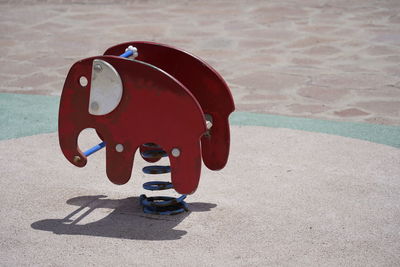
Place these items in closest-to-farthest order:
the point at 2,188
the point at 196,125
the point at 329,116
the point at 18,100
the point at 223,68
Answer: the point at 196,125 → the point at 2,188 → the point at 329,116 → the point at 18,100 → the point at 223,68

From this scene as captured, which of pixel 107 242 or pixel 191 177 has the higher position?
pixel 191 177

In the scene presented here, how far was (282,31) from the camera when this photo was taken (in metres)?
10.1

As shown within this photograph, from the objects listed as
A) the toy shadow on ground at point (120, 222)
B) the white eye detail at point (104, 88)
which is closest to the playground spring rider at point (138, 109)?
the white eye detail at point (104, 88)

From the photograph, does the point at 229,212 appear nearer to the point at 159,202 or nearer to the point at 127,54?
the point at 159,202

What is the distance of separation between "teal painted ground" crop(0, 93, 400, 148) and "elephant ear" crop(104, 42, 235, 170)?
6.32 ft

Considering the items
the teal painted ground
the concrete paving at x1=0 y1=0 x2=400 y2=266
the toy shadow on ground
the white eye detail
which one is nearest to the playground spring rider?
the white eye detail

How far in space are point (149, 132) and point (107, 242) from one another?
65 centimetres

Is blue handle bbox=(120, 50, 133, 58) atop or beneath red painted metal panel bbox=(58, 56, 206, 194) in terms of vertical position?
atop

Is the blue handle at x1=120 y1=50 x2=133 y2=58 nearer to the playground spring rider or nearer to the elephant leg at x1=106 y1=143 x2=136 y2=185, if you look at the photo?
the playground spring rider

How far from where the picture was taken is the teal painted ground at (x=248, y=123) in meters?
5.90

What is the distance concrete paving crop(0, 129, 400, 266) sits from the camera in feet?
11.9

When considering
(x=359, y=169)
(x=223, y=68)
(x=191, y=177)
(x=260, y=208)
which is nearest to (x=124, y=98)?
(x=191, y=177)

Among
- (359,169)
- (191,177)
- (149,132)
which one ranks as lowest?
(359,169)

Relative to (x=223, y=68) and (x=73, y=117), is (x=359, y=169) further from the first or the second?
(x=223, y=68)
